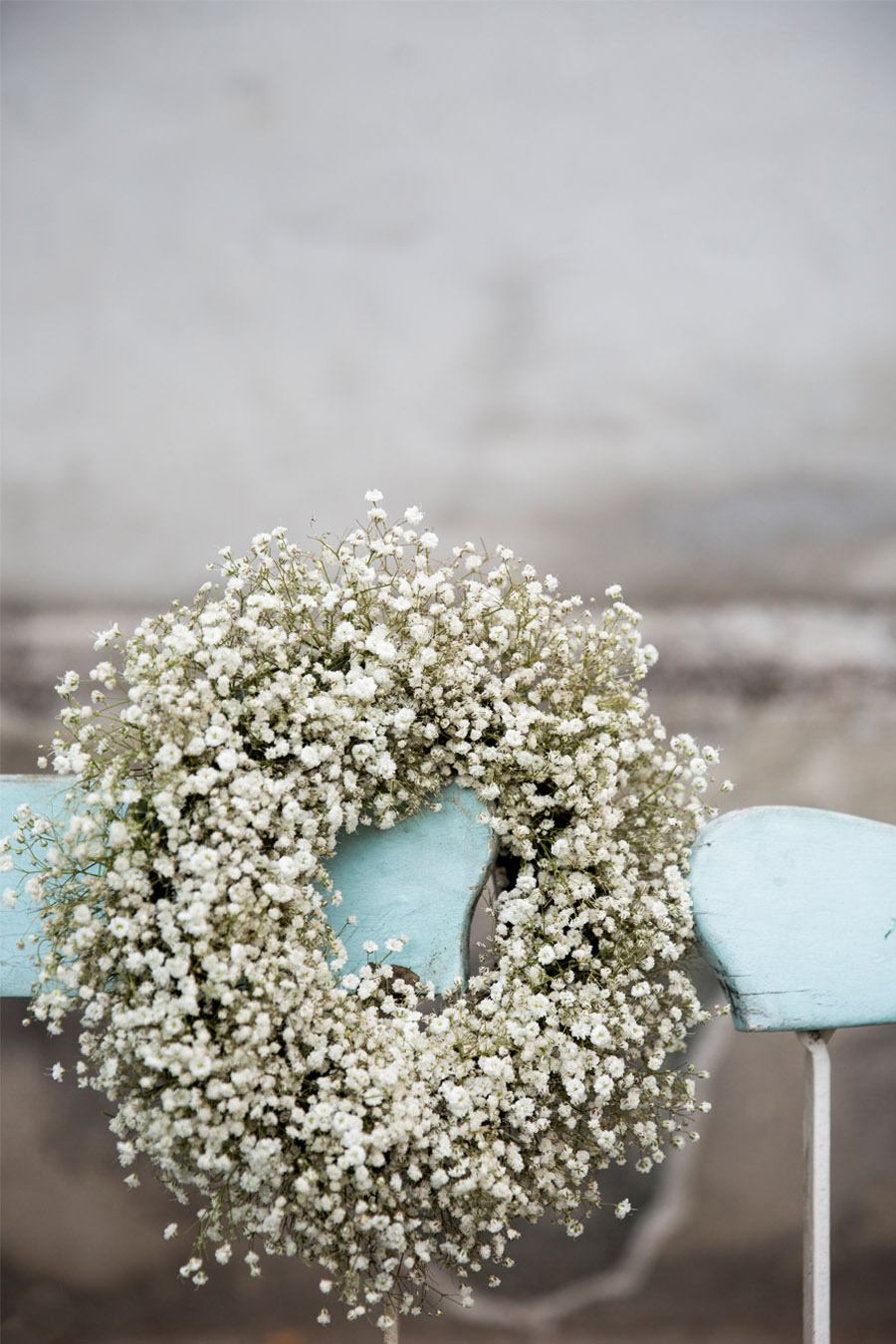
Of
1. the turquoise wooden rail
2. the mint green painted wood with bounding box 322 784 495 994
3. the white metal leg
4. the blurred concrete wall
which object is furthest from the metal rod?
the blurred concrete wall

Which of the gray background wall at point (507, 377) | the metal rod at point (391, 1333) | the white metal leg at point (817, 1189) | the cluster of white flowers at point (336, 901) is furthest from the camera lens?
the gray background wall at point (507, 377)

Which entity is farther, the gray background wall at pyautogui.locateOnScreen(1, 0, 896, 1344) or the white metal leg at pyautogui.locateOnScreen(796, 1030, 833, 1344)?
the gray background wall at pyautogui.locateOnScreen(1, 0, 896, 1344)

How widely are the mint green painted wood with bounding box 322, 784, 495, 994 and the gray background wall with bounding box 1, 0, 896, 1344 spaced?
32.8 inches

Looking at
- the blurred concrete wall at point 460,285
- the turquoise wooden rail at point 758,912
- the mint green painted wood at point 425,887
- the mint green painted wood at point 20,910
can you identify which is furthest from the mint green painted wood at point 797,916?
the mint green painted wood at point 20,910

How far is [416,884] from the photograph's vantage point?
1.69 metres

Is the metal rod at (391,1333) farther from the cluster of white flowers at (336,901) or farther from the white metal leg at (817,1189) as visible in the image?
the white metal leg at (817,1189)

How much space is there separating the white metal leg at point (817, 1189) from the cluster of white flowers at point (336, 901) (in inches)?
9.1

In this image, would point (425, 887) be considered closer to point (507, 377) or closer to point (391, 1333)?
point (391, 1333)

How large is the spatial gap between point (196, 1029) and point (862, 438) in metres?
1.82

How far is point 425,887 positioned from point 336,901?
148mm

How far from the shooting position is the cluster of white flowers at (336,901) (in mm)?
1475

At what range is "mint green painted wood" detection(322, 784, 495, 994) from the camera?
1685 mm

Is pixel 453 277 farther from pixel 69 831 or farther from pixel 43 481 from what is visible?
pixel 69 831

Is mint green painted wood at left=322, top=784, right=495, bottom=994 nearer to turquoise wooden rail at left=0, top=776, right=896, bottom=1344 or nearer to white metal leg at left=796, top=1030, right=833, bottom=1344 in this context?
turquoise wooden rail at left=0, top=776, right=896, bottom=1344
